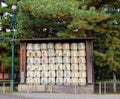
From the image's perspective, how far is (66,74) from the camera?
2383 cm

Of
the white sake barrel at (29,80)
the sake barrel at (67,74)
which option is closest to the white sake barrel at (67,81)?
the sake barrel at (67,74)

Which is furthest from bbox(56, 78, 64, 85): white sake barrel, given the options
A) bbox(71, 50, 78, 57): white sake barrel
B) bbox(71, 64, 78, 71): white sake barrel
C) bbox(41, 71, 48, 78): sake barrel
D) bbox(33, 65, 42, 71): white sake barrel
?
bbox(71, 50, 78, 57): white sake barrel

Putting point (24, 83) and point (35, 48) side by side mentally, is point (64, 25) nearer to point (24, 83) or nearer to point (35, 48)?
point (35, 48)

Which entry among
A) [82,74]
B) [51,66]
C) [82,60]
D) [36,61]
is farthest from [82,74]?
[36,61]

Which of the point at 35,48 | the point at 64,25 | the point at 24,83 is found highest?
the point at 64,25

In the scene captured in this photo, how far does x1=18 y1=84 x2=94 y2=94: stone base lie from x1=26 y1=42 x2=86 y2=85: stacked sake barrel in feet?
1.05

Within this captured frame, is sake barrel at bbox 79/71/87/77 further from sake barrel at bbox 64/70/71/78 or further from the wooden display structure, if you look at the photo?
sake barrel at bbox 64/70/71/78

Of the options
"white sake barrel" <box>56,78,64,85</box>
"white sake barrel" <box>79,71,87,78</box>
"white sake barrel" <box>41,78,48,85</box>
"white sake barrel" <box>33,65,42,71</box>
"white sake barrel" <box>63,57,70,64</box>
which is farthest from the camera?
"white sake barrel" <box>33,65,42,71</box>

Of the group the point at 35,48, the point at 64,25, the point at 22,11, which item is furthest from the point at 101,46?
the point at 22,11

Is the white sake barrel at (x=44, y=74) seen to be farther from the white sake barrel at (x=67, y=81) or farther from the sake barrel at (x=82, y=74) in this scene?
the sake barrel at (x=82, y=74)

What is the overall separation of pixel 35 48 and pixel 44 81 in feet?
7.81

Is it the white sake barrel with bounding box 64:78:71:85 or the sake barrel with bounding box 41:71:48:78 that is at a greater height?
the sake barrel with bounding box 41:71:48:78

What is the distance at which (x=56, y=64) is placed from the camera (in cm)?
2406

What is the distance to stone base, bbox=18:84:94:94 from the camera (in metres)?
23.2
